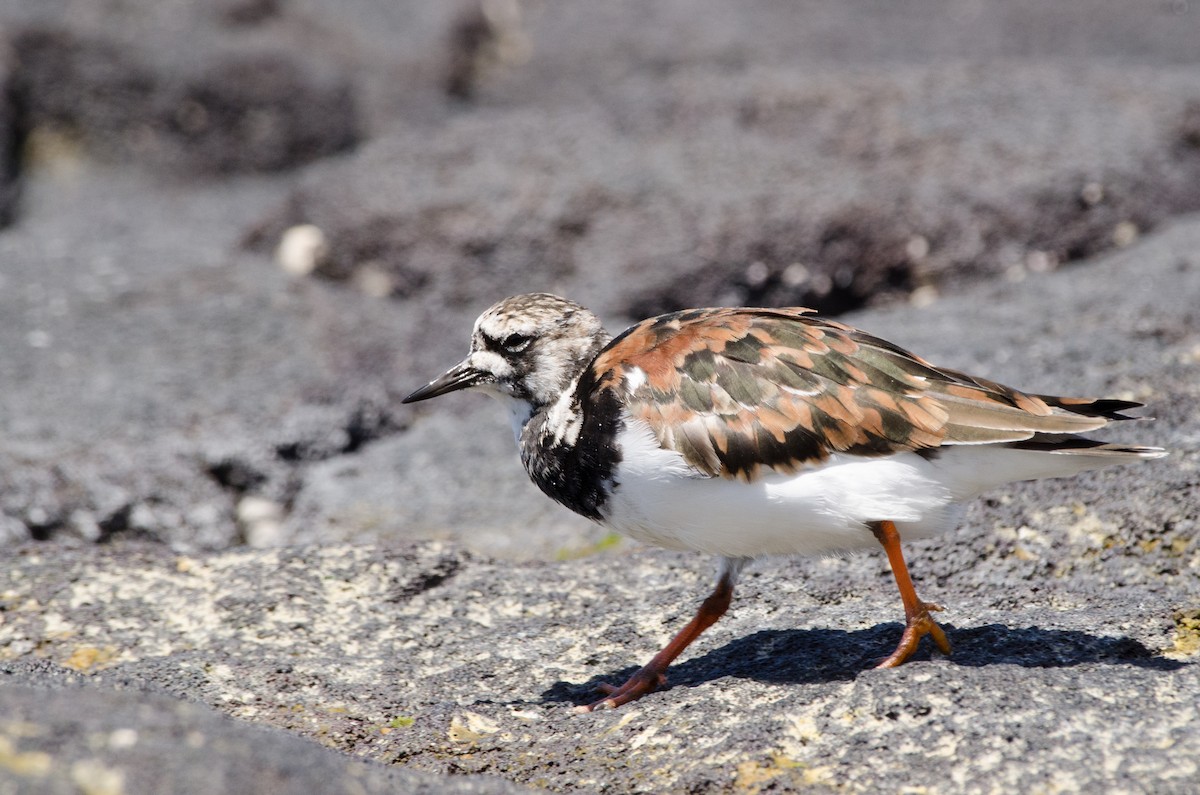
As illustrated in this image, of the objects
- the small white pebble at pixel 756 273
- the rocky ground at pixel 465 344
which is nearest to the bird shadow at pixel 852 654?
the rocky ground at pixel 465 344

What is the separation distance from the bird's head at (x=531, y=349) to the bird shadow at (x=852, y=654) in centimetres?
116

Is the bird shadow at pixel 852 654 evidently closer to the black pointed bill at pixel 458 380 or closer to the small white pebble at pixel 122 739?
the black pointed bill at pixel 458 380

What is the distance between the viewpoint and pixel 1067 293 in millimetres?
7930

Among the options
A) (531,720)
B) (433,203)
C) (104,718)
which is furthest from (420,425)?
(104,718)

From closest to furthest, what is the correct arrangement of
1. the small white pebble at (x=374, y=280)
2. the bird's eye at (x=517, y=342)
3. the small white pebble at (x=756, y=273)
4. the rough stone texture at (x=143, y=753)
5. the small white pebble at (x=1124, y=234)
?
the rough stone texture at (x=143, y=753) < the bird's eye at (x=517, y=342) < the small white pebble at (x=756, y=273) < the small white pebble at (x=1124, y=234) < the small white pebble at (x=374, y=280)

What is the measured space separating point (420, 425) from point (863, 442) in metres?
4.02

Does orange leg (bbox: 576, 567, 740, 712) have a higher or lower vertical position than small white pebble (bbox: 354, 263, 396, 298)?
lower

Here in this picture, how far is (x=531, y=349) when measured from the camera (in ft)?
16.4

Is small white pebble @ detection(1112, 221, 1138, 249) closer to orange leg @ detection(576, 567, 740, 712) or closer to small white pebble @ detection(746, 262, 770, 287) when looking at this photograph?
small white pebble @ detection(746, 262, 770, 287)

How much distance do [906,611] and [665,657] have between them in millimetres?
884

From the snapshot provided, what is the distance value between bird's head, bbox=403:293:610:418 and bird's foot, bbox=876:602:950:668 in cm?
158

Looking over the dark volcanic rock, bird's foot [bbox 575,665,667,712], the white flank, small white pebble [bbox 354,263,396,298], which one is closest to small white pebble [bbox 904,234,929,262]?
small white pebble [bbox 354,263,396,298]

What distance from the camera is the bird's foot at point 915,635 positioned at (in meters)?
4.25

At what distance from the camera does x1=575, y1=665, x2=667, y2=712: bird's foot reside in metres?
4.41
